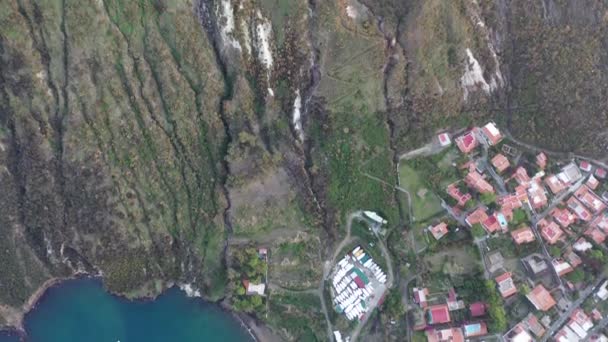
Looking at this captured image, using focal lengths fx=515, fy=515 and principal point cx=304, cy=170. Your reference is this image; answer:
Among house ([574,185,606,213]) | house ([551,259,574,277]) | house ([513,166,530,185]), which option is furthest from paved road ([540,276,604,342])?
house ([513,166,530,185])

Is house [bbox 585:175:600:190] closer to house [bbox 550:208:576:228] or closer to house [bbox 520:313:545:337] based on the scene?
house [bbox 550:208:576:228]

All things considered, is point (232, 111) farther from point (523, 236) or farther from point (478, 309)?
point (523, 236)

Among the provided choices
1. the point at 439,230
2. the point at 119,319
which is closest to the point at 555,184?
the point at 439,230

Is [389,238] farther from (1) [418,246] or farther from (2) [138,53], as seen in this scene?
(2) [138,53]

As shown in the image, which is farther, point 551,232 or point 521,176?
point 521,176

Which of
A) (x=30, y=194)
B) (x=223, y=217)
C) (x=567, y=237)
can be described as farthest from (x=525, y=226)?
(x=30, y=194)

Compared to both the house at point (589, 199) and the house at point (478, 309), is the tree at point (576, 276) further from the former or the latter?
the house at point (478, 309)

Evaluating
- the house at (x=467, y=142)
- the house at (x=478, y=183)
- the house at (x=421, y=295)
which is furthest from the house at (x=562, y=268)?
the house at (x=467, y=142)

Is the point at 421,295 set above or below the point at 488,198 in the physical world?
below

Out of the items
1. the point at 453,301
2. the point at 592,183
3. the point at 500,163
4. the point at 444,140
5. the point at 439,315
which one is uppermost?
the point at 444,140
